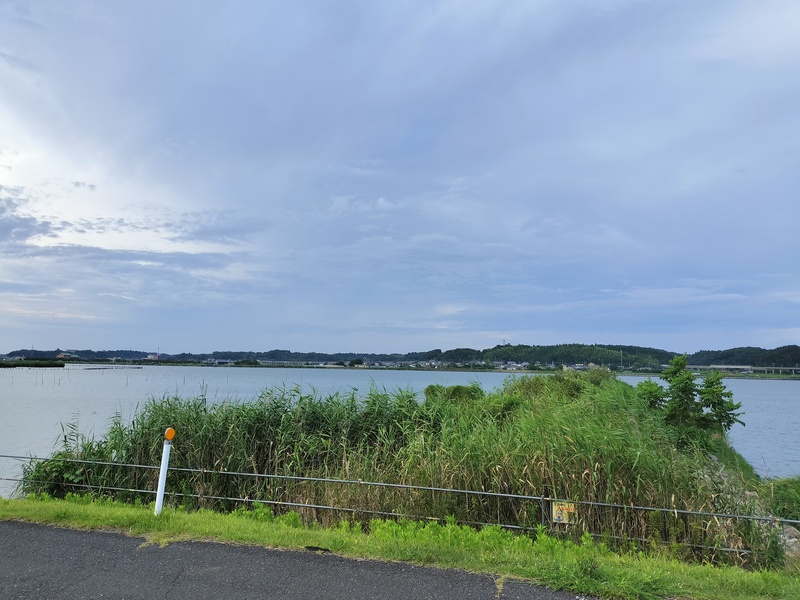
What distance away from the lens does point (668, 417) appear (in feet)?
43.6

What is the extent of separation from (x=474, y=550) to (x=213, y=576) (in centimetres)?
269

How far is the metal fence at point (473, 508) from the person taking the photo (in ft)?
23.4

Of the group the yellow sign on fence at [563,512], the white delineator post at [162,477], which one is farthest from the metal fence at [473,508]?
the white delineator post at [162,477]

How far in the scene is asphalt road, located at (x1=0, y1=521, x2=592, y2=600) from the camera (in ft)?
16.5

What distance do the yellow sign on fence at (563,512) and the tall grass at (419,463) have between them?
25 centimetres

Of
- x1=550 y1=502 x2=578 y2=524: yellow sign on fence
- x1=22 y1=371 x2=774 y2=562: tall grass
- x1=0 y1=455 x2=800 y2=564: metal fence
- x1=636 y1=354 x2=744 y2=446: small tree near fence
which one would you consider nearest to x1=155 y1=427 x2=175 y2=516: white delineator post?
x1=0 y1=455 x2=800 y2=564: metal fence

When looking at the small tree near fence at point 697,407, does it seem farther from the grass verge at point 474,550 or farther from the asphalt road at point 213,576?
the asphalt road at point 213,576

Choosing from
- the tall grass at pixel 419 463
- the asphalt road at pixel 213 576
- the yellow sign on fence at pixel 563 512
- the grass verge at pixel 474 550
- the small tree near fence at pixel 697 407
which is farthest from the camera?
the small tree near fence at pixel 697 407

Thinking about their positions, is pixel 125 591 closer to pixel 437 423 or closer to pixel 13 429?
pixel 437 423

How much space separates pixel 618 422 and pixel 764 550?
548cm

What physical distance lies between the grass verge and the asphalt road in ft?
0.72

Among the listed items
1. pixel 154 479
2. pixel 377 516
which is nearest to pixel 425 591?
pixel 377 516

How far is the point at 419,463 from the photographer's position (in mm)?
9891

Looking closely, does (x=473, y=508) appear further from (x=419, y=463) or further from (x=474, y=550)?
(x=474, y=550)
